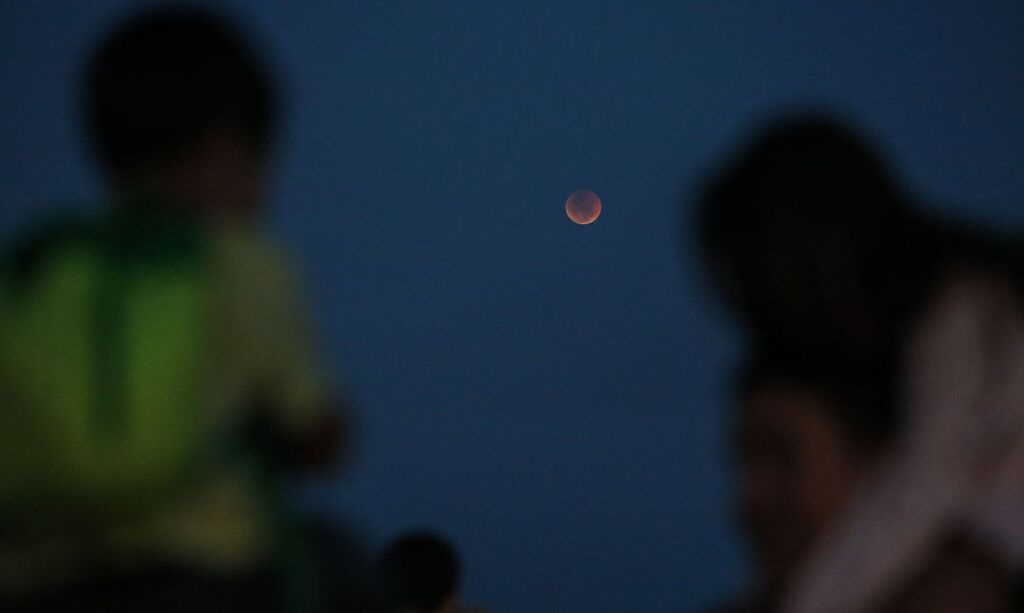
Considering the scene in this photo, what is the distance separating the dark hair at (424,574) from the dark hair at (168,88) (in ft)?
6.74

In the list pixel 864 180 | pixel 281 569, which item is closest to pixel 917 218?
pixel 864 180

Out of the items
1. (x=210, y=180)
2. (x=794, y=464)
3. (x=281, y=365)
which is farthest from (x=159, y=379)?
(x=794, y=464)

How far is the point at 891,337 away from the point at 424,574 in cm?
248

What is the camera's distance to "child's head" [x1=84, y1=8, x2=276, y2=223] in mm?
1795

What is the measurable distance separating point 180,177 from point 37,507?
1.69ft

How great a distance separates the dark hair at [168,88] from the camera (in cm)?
179

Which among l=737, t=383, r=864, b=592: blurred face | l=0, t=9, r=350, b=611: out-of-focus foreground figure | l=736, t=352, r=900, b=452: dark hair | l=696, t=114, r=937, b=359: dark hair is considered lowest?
l=0, t=9, r=350, b=611: out-of-focus foreground figure

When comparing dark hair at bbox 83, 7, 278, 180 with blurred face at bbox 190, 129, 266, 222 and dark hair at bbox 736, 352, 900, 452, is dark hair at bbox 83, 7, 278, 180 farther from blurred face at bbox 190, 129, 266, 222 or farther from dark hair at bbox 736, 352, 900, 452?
dark hair at bbox 736, 352, 900, 452

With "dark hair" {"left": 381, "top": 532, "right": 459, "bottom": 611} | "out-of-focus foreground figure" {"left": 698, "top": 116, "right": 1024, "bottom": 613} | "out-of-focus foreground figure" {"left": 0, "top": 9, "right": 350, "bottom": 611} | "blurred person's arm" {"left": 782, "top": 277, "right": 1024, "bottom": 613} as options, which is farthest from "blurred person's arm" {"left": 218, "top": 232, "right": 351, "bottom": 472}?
"dark hair" {"left": 381, "top": 532, "right": 459, "bottom": 611}

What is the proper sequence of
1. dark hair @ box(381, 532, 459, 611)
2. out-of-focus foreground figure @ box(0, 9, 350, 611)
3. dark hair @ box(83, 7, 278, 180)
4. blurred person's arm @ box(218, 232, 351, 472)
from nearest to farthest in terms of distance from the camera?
1. out-of-focus foreground figure @ box(0, 9, 350, 611)
2. blurred person's arm @ box(218, 232, 351, 472)
3. dark hair @ box(83, 7, 278, 180)
4. dark hair @ box(381, 532, 459, 611)

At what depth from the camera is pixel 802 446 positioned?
1.39 m

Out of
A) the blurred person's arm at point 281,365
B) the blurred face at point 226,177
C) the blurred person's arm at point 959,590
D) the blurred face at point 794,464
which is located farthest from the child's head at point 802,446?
the blurred face at point 226,177

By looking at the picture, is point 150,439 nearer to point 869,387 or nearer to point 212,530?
point 212,530

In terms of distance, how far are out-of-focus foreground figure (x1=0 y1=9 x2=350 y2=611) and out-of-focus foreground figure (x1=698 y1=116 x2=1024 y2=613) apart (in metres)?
0.63
